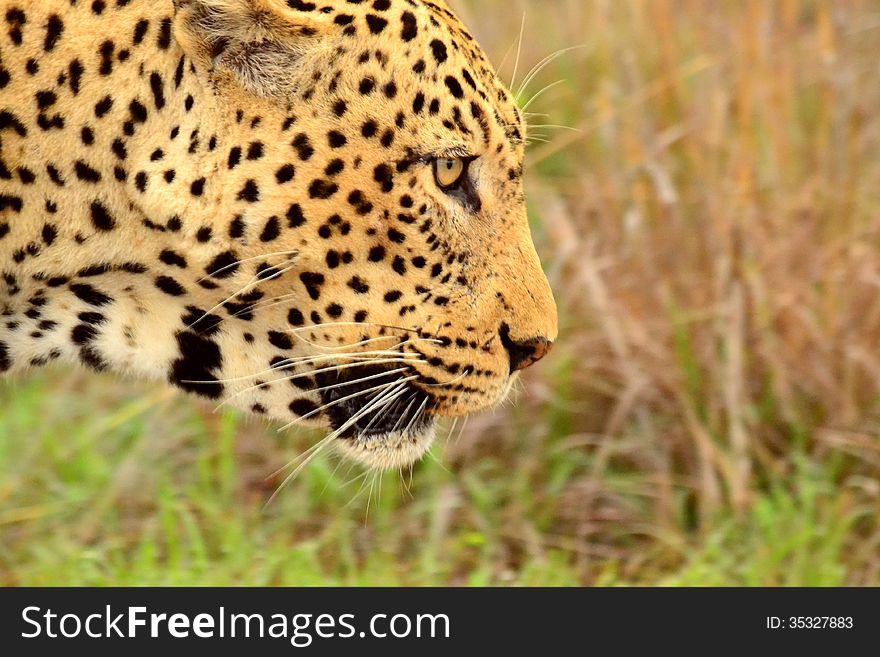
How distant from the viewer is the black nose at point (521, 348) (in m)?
3.59

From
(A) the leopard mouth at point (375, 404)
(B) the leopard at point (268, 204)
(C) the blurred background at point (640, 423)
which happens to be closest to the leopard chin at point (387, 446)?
(A) the leopard mouth at point (375, 404)

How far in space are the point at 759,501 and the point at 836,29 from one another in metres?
1.89

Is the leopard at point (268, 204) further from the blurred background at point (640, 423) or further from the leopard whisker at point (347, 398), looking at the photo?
the blurred background at point (640, 423)

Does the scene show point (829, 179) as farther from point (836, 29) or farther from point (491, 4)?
point (491, 4)

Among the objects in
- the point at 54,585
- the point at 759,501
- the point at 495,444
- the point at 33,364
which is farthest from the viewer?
the point at 495,444

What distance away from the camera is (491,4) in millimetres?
7180

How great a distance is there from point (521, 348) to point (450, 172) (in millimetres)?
469

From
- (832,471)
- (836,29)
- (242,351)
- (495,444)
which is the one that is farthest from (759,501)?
(242,351)

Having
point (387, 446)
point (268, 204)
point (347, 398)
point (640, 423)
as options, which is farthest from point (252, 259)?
point (640, 423)

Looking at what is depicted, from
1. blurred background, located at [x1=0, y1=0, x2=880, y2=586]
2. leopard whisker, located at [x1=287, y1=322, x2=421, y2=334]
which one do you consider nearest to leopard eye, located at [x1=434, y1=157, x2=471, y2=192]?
leopard whisker, located at [x1=287, y1=322, x2=421, y2=334]

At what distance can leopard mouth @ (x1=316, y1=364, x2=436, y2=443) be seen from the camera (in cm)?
360

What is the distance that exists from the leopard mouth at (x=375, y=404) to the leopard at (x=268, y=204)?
0.01 metres

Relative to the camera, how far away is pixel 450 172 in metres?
3.47

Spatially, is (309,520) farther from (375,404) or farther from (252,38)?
(252,38)
